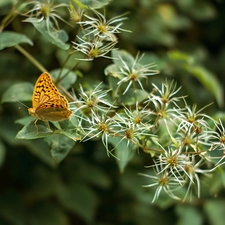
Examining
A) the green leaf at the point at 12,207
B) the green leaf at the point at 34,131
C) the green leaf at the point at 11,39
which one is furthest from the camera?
the green leaf at the point at 12,207

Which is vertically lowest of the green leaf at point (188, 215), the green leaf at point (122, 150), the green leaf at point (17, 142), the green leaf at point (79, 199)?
the green leaf at point (188, 215)

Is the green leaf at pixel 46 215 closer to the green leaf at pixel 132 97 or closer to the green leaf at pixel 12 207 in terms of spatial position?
the green leaf at pixel 12 207

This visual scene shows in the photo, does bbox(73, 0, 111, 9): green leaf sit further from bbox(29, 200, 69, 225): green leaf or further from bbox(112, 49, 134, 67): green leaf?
bbox(29, 200, 69, 225): green leaf

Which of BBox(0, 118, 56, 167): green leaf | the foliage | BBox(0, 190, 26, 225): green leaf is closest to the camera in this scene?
the foliage

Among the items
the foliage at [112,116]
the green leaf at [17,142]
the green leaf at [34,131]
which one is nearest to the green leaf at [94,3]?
the foliage at [112,116]

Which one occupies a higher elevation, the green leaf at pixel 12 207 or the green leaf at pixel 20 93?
the green leaf at pixel 20 93

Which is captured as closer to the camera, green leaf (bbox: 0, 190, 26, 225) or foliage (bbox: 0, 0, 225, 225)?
foliage (bbox: 0, 0, 225, 225)

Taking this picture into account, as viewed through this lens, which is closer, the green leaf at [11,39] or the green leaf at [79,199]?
the green leaf at [11,39]

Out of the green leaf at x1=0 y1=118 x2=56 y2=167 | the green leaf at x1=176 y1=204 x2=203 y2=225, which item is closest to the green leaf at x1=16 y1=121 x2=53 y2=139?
the green leaf at x1=0 y1=118 x2=56 y2=167

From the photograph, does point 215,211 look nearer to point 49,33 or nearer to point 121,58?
point 121,58

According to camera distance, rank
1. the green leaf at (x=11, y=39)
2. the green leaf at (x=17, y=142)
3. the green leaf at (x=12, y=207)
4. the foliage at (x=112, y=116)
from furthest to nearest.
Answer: the green leaf at (x=12, y=207)
the green leaf at (x=17, y=142)
the green leaf at (x=11, y=39)
the foliage at (x=112, y=116)
